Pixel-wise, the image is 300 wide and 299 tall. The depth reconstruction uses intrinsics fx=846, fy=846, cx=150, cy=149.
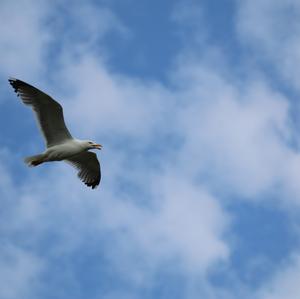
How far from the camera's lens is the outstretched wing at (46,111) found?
2584 cm

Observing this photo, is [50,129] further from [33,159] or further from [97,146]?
[97,146]

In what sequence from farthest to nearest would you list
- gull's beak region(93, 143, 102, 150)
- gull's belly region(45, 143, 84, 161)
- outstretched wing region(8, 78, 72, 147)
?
gull's beak region(93, 143, 102, 150) → gull's belly region(45, 143, 84, 161) → outstretched wing region(8, 78, 72, 147)

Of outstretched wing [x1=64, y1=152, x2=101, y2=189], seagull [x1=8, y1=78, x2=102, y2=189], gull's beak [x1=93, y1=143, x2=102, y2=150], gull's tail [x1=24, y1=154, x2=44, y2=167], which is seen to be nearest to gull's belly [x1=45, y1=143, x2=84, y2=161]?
seagull [x1=8, y1=78, x2=102, y2=189]

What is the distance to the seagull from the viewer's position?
84.9ft

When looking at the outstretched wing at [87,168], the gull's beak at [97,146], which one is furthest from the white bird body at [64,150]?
the outstretched wing at [87,168]

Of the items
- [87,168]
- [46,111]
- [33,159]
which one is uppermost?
[87,168]

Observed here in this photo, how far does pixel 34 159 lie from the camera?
2661 centimetres

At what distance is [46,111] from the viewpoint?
26.1m

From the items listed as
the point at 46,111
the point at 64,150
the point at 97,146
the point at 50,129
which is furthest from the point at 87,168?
the point at 46,111

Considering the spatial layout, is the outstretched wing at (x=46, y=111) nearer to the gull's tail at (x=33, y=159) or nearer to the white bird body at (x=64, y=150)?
the white bird body at (x=64, y=150)

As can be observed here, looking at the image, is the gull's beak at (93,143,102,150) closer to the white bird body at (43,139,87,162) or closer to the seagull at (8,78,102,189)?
the seagull at (8,78,102,189)

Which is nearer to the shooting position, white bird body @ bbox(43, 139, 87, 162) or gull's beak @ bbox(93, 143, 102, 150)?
white bird body @ bbox(43, 139, 87, 162)

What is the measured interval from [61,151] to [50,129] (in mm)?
789

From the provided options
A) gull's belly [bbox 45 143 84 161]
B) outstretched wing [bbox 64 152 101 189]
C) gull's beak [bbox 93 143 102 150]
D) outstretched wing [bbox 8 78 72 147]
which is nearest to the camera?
outstretched wing [bbox 8 78 72 147]
